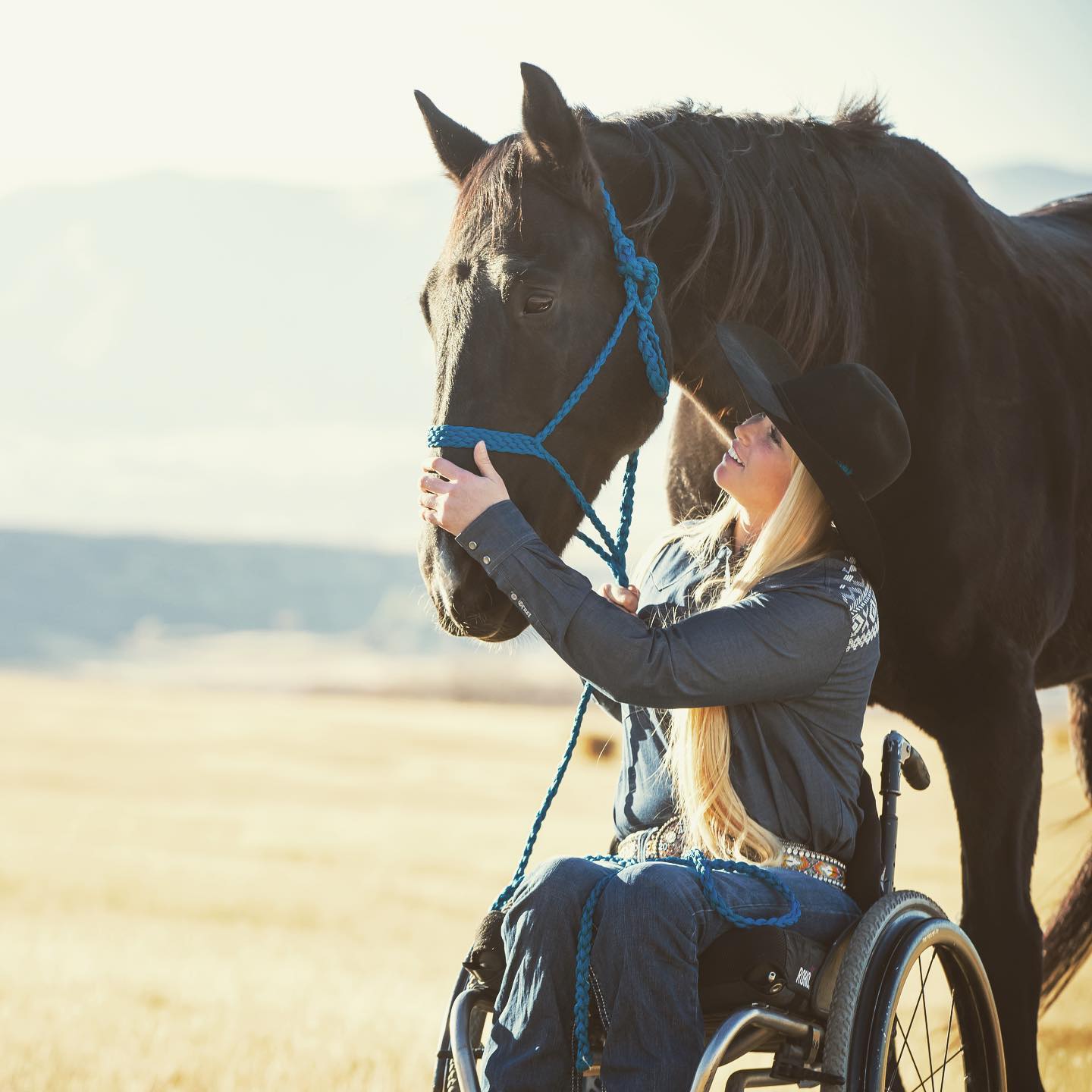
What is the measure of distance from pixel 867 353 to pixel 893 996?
1574 millimetres

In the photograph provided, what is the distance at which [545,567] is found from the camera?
86.3 inches

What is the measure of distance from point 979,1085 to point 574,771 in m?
21.1

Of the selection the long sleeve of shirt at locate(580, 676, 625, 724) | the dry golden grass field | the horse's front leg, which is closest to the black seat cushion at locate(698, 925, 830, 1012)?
the long sleeve of shirt at locate(580, 676, 625, 724)

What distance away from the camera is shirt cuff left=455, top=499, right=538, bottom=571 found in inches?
86.4

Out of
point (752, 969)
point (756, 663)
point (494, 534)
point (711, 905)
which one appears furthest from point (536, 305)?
point (752, 969)

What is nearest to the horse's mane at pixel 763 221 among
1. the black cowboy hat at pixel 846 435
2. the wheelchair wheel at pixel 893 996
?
the black cowboy hat at pixel 846 435

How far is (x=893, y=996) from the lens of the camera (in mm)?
2125

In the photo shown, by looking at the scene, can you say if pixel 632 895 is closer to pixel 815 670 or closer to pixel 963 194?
pixel 815 670

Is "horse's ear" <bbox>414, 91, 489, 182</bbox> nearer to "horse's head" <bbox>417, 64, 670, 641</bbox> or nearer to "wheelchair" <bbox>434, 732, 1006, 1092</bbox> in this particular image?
"horse's head" <bbox>417, 64, 670, 641</bbox>

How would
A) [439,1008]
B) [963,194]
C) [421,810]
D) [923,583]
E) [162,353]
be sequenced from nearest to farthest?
[923,583], [963,194], [439,1008], [421,810], [162,353]

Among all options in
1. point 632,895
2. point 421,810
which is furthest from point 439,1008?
point 421,810

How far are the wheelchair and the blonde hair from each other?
0.63 feet

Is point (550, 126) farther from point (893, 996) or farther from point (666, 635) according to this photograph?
point (893, 996)

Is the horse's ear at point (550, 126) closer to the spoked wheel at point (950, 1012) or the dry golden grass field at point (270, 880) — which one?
the spoked wheel at point (950, 1012)
